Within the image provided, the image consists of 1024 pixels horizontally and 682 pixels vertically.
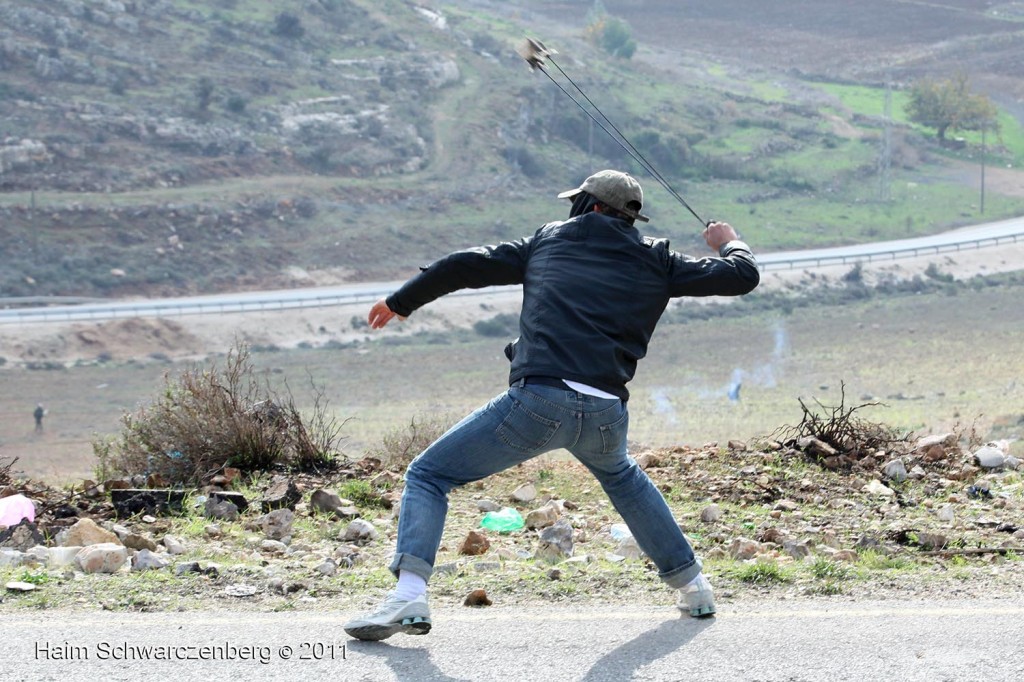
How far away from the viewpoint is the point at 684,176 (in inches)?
2574

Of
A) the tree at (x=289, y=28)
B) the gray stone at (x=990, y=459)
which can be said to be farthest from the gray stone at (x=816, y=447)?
the tree at (x=289, y=28)

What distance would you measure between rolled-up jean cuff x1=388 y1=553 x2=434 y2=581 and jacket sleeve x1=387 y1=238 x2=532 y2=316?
0.81 metres

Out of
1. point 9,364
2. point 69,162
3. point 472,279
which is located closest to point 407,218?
point 69,162

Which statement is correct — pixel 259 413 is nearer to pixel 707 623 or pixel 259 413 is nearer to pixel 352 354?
pixel 707 623

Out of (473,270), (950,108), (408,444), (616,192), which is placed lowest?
(408,444)

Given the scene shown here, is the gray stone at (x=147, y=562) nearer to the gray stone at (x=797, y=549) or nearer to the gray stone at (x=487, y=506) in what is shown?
the gray stone at (x=487, y=506)

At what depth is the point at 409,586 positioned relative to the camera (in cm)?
Answer: 400

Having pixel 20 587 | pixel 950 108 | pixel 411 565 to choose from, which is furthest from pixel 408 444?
pixel 950 108

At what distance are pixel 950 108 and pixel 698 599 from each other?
7936 cm

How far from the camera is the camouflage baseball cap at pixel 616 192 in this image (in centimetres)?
423

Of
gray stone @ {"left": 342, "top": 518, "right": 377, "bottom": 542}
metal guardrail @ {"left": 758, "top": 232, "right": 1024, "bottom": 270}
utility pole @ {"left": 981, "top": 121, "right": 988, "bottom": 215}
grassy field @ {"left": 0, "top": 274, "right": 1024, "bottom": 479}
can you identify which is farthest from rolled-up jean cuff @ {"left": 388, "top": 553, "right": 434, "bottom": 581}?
utility pole @ {"left": 981, "top": 121, "right": 988, "bottom": 215}

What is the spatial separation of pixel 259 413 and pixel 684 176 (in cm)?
5928

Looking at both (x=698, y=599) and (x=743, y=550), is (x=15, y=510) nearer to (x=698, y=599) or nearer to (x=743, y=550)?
(x=743, y=550)

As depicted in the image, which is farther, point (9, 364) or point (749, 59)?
point (749, 59)
